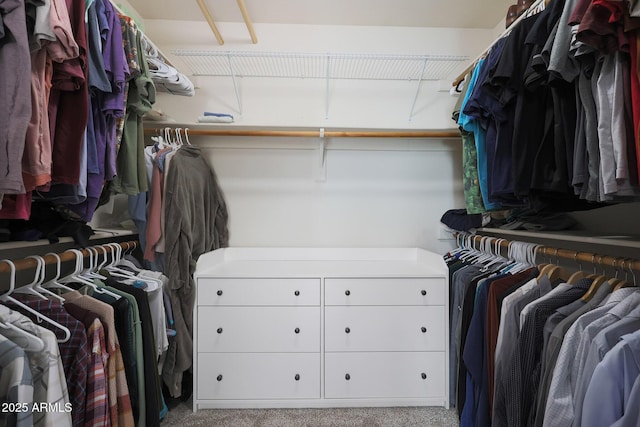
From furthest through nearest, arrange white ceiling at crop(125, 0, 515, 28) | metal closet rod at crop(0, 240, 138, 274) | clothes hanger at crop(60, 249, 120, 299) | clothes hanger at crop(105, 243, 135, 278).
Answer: white ceiling at crop(125, 0, 515, 28) → clothes hanger at crop(105, 243, 135, 278) → clothes hanger at crop(60, 249, 120, 299) → metal closet rod at crop(0, 240, 138, 274)

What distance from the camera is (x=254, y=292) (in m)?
1.78

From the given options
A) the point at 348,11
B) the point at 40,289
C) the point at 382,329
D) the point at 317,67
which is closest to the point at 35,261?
the point at 40,289

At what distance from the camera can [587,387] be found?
0.88 metres

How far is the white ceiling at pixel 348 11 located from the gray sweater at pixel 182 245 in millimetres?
992

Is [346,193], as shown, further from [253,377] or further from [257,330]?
[253,377]

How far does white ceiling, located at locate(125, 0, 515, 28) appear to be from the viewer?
2.12 meters

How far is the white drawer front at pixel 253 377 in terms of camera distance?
1753 millimetres

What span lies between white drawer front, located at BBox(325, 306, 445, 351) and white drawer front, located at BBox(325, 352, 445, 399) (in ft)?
0.16

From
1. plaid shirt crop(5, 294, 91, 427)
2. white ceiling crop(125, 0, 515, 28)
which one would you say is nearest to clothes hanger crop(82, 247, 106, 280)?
plaid shirt crop(5, 294, 91, 427)

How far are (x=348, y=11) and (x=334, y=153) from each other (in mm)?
934

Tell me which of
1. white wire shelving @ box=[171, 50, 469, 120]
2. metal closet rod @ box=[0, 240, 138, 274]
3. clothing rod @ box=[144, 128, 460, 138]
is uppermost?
white wire shelving @ box=[171, 50, 469, 120]

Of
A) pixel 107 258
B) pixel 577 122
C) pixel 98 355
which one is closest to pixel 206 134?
pixel 107 258

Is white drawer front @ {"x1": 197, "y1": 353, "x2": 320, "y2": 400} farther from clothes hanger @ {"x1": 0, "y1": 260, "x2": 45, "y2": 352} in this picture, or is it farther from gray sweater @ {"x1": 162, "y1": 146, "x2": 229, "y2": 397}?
clothes hanger @ {"x1": 0, "y1": 260, "x2": 45, "y2": 352}

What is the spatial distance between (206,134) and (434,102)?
161cm
